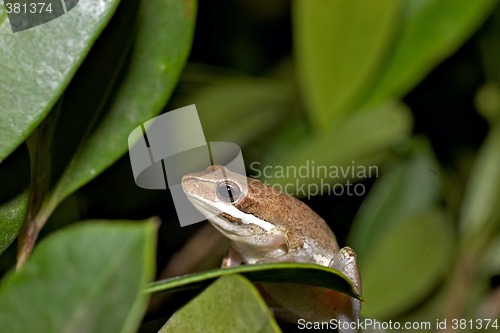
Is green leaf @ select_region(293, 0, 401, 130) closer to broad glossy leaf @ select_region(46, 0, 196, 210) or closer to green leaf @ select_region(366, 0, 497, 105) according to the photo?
green leaf @ select_region(366, 0, 497, 105)

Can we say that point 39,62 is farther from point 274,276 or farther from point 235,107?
point 235,107

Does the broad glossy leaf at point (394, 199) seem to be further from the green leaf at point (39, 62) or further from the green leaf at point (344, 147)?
the green leaf at point (39, 62)

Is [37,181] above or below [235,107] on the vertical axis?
above

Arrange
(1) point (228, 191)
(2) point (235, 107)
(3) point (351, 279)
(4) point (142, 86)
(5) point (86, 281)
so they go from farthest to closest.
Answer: (2) point (235, 107)
(1) point (228, 191)
(3) point (351, 279)
(4) point (142, 86)
(5) point (86, 281)

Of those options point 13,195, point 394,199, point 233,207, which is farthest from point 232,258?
point 13,195

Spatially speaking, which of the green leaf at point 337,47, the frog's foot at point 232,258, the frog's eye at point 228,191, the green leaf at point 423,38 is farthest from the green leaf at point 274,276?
the green leaf at point 423,38

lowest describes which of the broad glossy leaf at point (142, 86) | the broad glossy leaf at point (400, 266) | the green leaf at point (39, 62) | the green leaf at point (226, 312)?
the broad glossy leaf at point (400, 266)

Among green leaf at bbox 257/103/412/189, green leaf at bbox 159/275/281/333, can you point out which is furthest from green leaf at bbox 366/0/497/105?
green leaf at bbox 159/275/281/333
